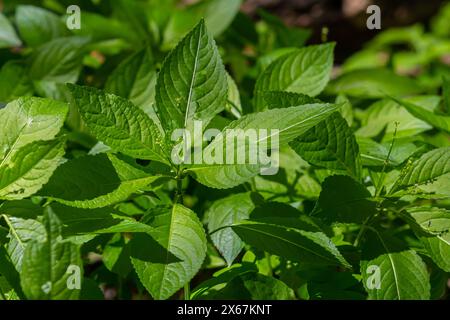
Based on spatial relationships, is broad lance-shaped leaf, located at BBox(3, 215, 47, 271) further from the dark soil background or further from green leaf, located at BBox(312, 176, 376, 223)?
the dark soil background

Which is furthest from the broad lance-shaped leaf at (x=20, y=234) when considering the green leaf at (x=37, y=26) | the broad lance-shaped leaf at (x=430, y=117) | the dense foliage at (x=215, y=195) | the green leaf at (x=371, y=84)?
the green leaf at (x=371, y=84)

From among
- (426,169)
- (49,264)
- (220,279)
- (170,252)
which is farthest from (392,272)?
(49,264)

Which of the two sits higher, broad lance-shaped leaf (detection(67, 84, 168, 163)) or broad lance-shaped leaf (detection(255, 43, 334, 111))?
broad lance-shaped leaf (detection(255, 43, 334, 111))

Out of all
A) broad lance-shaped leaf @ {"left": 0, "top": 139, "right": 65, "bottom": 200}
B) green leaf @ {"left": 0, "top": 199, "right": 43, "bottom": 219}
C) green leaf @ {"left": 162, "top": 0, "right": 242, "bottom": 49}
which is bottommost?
green leaf @ {"left": 0, "top": 199, "right": 43, "bottom": 219}

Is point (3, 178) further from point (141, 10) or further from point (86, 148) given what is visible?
point (141, 10)

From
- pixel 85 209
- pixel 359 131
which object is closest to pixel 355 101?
pixel 359 131

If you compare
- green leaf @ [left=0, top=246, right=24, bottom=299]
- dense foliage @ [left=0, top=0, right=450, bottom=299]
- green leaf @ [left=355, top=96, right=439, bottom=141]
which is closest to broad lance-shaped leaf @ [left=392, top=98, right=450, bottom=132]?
dense foliage @ [left=0, top=0, right=450, bottom=299]

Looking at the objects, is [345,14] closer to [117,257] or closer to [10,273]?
[117,257]
